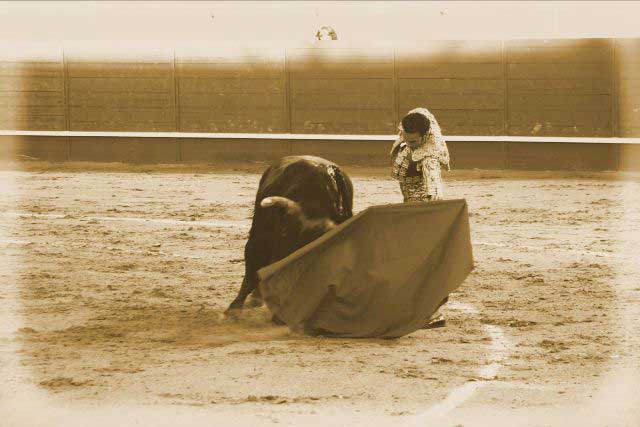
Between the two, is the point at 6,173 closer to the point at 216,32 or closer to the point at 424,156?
the point at 216,32

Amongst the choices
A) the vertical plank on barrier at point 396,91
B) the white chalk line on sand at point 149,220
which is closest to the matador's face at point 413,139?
the white chalk line on sand at point 149,220

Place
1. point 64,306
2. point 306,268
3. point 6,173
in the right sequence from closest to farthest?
point 306,268, point 64,306, point 6,173

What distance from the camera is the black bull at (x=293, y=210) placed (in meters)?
4.71

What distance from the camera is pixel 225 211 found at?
8508 mm

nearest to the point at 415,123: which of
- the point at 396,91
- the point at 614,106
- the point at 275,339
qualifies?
the point at 275,339

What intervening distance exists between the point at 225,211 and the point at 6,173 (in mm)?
3456

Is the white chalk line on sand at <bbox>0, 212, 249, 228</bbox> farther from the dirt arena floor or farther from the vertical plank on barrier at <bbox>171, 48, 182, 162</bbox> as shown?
the vertical plank on barrier at <bbox>171, 48, 182, 162</bbox>

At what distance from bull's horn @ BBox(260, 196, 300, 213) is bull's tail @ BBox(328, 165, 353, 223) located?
7.1 inches

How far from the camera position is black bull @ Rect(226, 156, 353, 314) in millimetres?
4707

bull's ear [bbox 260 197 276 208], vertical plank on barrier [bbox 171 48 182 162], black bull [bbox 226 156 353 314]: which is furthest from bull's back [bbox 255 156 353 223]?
vertical plank on barrier [bbox 171 48 182 162]

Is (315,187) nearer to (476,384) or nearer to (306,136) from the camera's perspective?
(476,384)

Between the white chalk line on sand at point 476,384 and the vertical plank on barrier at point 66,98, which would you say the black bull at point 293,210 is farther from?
the vertical plank on barrier at point 66,98

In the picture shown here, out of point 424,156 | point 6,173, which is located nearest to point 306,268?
point 424,156

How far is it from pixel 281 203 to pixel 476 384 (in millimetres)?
1196
